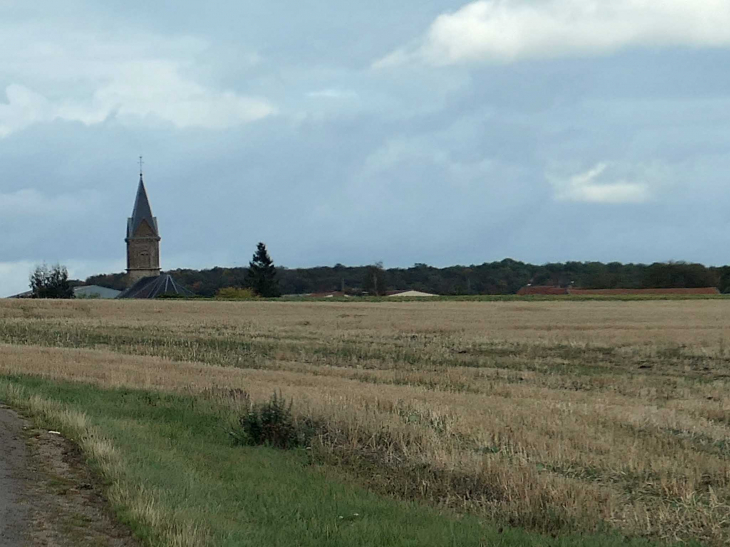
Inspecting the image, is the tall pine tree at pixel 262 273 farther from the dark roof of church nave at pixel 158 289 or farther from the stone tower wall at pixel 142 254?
the stone tower wall at pixel 142 254

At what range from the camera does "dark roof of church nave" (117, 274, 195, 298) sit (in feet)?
390

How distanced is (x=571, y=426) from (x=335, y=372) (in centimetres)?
1134

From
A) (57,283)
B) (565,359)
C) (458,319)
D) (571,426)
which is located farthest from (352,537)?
(57,283)

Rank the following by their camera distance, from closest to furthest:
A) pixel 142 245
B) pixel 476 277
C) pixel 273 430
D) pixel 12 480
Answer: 1. pixel 12 480
2. pixel 273 430
3. pixel 142 245
4. pixel 476 277

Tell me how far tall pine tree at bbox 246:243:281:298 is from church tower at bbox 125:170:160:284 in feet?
93.7

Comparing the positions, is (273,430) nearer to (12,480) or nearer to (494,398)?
(12,480)

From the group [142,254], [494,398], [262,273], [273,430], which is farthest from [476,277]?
→ [273,430]

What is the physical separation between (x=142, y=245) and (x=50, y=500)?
5458 inches

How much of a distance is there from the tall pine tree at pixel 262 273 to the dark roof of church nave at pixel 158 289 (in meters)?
8.10

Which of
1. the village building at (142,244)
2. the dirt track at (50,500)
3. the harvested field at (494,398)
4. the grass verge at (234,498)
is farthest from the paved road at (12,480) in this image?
the village building at (142,244)

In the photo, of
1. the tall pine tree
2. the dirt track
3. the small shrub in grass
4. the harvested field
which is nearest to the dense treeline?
the tall pine tree

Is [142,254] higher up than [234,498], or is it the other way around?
[142,254]

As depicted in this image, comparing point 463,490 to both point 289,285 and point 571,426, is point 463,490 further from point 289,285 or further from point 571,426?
point 289,285

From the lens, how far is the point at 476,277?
149 metres
